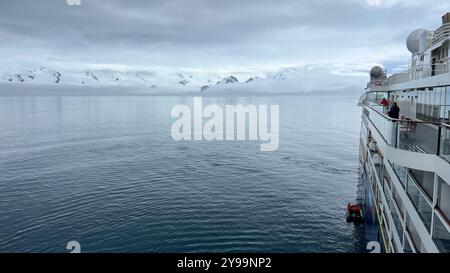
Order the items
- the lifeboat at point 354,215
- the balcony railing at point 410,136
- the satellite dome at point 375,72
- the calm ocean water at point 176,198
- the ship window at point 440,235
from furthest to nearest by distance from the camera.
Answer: the satellite dome at point 375,72
the lifeboat at point 354,215
the calm ocean water at point 176,198
the balcony railing at point 410,136
the ship window at point 440,235

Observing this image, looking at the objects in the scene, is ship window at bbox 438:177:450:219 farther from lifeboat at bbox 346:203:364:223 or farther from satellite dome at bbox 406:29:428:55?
satellite dome at bbox 406:29:428:55

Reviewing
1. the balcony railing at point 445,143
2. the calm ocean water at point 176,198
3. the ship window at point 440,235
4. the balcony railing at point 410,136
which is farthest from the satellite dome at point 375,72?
the ship window at point 440,235

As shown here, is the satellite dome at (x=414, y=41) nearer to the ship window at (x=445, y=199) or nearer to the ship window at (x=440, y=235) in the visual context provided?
the ship window at (x=445, y=199)

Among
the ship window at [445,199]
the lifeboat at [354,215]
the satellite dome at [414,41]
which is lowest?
the lifeboat at [354,215]

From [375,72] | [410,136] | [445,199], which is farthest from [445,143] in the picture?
[375,72]

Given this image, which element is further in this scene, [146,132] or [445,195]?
[146,132]
